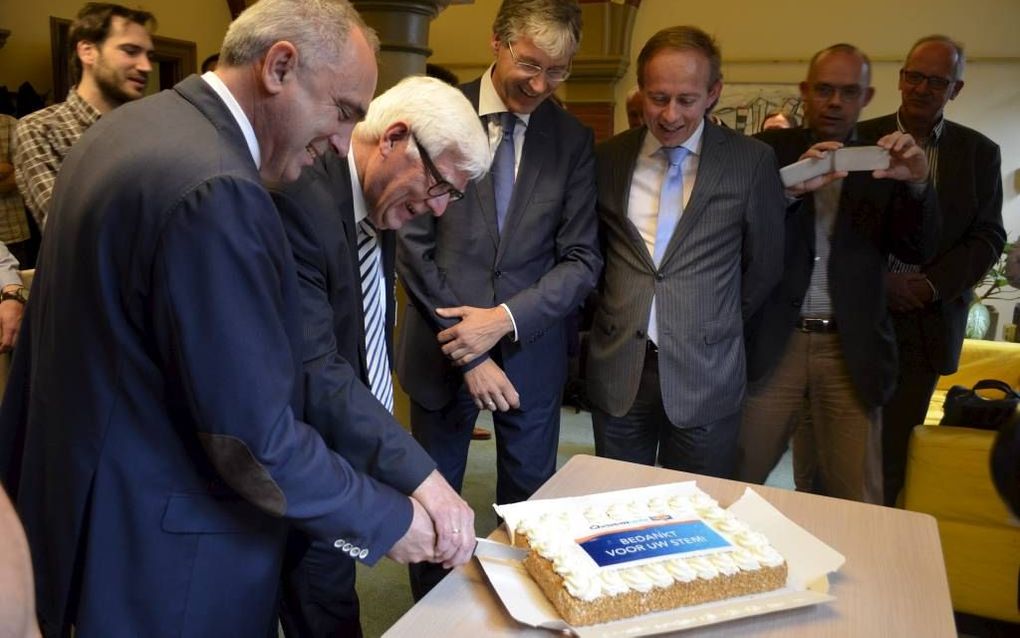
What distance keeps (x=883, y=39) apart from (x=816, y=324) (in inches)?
197

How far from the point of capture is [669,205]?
220cm

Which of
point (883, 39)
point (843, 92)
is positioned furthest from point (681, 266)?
point (883, 39)

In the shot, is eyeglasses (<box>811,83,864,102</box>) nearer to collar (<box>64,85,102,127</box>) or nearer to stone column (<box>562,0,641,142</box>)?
collar (<box>64,85,102,127</box>)

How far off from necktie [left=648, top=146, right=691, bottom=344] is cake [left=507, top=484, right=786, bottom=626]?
877 mm

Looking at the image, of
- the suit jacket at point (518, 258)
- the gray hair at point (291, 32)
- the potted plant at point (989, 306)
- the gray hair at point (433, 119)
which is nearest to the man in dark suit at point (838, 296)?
the suit jacket at point (518, 258)

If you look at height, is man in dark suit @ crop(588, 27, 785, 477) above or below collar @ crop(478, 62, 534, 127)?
below

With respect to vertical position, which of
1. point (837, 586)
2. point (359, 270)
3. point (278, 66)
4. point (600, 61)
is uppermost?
point (600, 61)

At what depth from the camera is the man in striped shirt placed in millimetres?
2441

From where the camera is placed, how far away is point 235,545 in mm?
1200

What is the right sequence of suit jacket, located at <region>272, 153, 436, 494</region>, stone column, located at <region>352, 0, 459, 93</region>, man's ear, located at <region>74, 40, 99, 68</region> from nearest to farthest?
suit jacket, located at <region>272, 153, 436, 494</region> < man's ear, located at <region>74, 40, 99, 68</region> < stone column, located at <region>352, 0, 459, 93</region>

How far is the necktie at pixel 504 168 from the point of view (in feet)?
7.23

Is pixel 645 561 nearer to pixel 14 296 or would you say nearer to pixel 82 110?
pixel 14 296

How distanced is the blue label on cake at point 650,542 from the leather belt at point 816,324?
1.28 m

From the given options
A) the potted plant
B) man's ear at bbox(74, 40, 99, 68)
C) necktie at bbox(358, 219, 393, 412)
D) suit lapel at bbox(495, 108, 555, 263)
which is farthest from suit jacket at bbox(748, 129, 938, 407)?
man's ear at bbox(74, 40, 99, 68)
